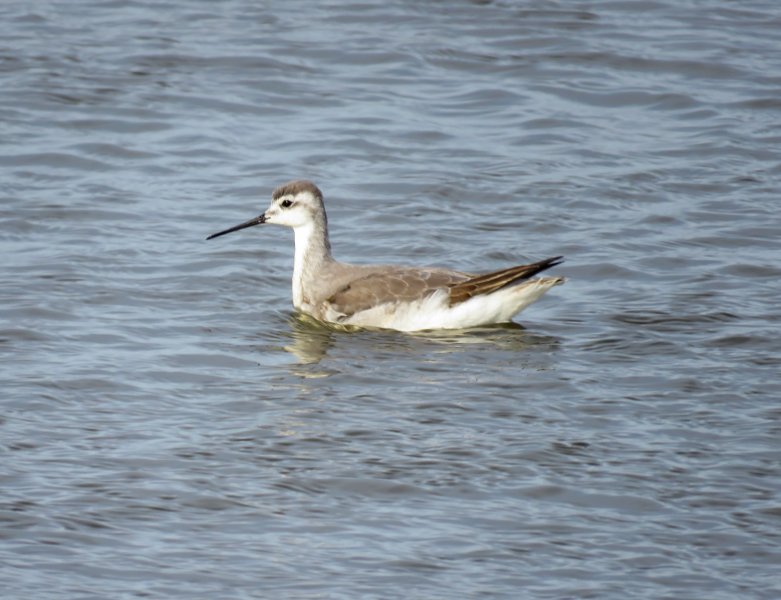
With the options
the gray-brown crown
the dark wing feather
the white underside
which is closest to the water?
the white underside

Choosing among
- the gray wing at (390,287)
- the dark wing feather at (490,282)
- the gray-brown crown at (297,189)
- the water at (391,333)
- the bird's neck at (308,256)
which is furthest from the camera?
the gray-brown crown at (297,189)

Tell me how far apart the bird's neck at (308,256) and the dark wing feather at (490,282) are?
1329 mm

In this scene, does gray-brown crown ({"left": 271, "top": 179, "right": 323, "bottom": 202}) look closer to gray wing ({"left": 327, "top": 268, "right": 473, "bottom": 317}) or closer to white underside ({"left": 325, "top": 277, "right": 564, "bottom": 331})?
gray wing ({"left": 327, "top": 268, "right": 473, "bottom": 317})

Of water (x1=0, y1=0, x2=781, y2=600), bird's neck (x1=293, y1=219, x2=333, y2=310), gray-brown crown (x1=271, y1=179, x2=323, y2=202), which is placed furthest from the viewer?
gray-brown crown (x1=271, y1=179, x2=323, y2=202)

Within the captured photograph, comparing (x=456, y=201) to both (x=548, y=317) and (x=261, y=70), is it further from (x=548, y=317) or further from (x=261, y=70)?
(x=261, y=70)

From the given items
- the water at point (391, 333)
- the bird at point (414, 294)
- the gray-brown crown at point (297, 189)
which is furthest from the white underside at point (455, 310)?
the gray-brown crown at point (297, 189)

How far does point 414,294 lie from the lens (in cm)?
1170

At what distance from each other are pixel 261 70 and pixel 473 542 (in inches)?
453

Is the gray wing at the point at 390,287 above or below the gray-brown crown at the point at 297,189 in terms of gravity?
below

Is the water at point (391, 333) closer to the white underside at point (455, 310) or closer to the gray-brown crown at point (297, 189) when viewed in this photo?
the white underside at point (455, 310)

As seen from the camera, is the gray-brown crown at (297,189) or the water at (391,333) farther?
the gray-brown crown at (297,189)

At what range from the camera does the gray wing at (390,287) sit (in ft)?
38.5

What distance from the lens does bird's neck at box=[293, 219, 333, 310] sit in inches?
488

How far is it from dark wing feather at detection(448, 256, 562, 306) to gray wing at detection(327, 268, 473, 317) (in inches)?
4.1
